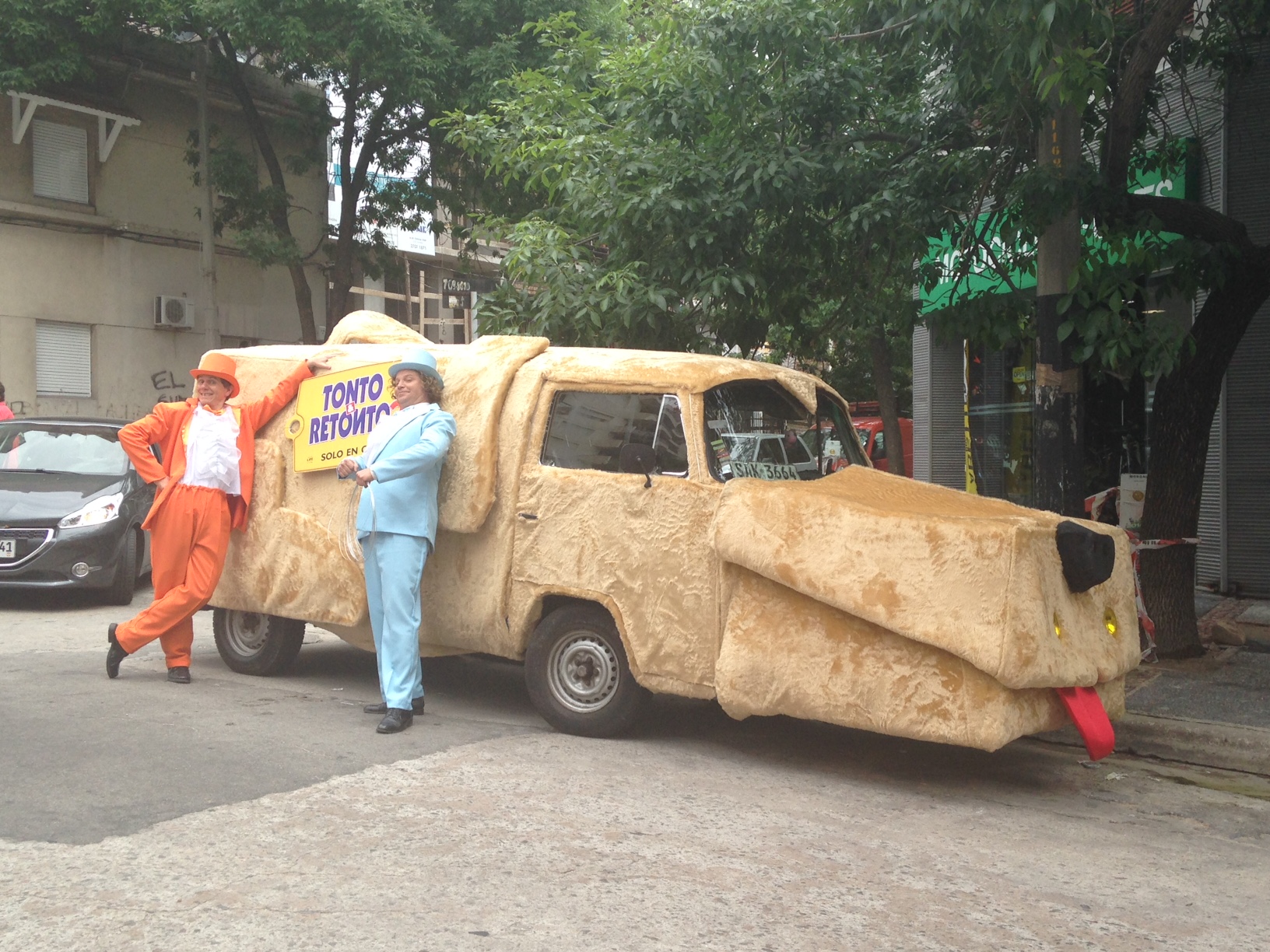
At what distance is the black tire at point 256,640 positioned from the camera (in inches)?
299

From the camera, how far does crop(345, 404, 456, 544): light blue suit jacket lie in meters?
6.22

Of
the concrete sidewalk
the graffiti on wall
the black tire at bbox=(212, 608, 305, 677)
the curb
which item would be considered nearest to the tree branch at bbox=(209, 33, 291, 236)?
the graffiti on wall

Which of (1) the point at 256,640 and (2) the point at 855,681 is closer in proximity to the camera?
(2) the point at 855,681

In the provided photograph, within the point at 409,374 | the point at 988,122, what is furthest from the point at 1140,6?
the point at 409,374

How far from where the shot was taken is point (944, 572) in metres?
5.18

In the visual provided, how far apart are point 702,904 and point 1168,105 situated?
9052 mm

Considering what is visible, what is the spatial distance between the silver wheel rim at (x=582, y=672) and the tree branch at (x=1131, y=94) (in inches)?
177

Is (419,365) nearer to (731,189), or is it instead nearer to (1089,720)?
(731,189)

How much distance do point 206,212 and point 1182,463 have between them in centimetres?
1710

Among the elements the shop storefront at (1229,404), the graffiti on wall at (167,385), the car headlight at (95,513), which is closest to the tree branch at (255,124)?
the graffiti on wall at (167,385)

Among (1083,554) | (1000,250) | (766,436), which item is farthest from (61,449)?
(1083,554)

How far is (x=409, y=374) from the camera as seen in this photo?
6.50m

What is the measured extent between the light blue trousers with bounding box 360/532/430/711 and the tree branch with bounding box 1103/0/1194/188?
4938 millimetres

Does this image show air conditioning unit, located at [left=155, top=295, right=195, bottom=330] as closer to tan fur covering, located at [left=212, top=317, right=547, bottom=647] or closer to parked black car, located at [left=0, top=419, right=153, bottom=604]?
parked black car, located at [left=0, top=419, right=153, bottom=604]
